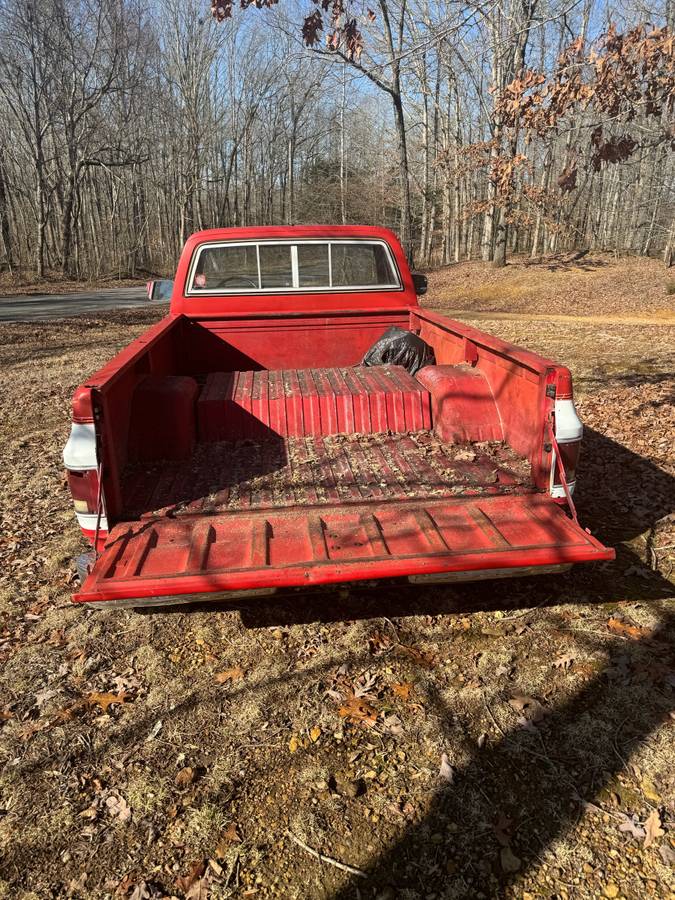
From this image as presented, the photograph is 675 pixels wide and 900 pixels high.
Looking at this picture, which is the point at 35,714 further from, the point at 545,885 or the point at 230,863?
the point at 545,885

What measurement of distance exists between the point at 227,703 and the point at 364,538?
0.96m

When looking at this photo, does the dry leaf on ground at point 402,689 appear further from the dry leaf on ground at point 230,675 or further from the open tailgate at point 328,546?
the dry leaf on ground at point 230,675

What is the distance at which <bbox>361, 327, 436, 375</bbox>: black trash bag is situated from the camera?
504cm

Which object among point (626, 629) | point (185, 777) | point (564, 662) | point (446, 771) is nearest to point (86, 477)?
point (185, 777)

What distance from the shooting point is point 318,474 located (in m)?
3.50

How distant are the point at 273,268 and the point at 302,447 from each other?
2320 millimetres

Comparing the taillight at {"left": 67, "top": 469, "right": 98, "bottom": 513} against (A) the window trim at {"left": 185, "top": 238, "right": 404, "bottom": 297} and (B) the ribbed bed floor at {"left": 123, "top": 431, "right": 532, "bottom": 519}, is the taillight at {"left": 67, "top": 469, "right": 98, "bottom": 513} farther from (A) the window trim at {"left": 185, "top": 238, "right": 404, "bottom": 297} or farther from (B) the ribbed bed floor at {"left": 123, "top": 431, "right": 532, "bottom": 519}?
(A) the window trim at {"left": 185, "top": 238, "right": 404, "bottom": 297}

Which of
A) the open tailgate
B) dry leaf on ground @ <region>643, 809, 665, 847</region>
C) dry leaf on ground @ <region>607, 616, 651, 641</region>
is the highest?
the open tailgate

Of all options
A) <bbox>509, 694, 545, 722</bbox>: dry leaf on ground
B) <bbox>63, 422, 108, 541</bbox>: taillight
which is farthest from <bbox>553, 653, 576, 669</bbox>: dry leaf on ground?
<bbox>63, 422, 108, 541</bbox>: taillight

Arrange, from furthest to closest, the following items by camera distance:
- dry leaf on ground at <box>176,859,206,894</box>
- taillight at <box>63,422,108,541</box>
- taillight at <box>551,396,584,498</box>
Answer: taillight at <box>551,396,584,498</box> → taillight at <box>63,422,108,541</box> → dry leaf on ground at <box>176,859,206,894</box>

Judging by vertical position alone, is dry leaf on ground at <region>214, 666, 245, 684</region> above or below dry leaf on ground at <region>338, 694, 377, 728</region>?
below

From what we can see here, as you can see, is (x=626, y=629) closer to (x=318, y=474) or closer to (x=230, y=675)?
(x=318, y=474)

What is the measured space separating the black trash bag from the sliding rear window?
0.76 m

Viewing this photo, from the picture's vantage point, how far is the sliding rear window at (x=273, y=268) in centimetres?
549
